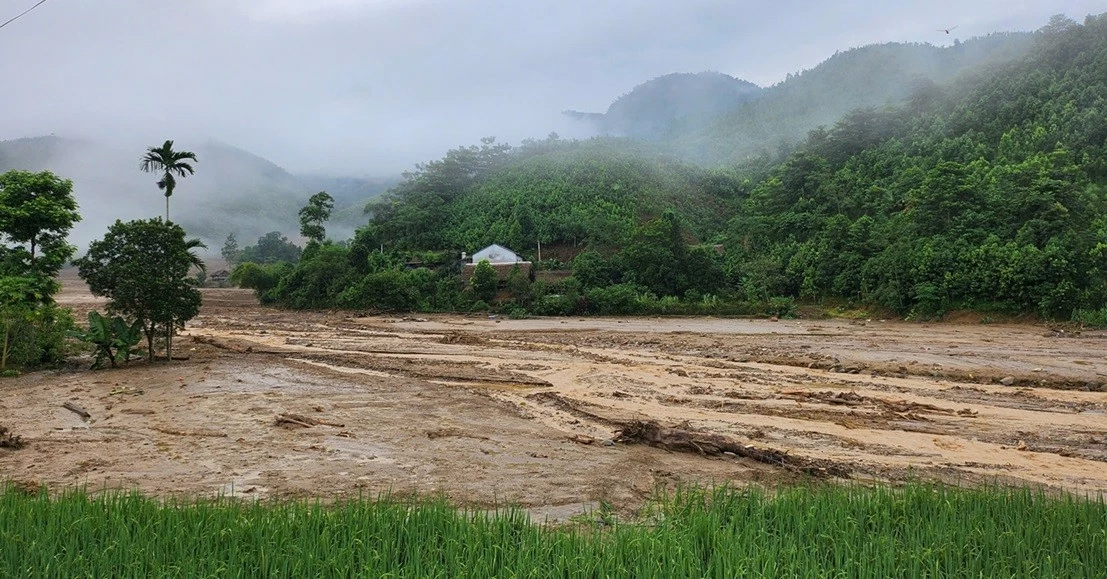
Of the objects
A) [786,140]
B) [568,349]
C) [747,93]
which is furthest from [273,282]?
[747,93]

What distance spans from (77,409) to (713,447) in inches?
427

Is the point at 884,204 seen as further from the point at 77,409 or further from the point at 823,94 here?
the point at 823,94

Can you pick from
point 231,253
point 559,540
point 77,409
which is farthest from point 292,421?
point 231,253

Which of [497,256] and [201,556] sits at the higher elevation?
[497,256]

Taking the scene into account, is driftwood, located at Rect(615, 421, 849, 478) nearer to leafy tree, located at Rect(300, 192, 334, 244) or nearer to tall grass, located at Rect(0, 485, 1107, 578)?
tall grass, located at Rect(0, 485, 1107, 578)

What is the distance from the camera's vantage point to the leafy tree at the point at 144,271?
15.6 metres

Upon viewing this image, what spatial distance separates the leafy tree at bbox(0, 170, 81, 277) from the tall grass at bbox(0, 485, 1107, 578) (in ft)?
48.2

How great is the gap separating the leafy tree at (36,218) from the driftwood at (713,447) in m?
16.7

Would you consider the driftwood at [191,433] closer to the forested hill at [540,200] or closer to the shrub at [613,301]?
the shrub at [613,301]

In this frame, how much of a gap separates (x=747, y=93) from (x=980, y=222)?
12675cm

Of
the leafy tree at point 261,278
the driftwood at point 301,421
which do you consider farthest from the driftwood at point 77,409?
A: the leafy tree at point 261,278

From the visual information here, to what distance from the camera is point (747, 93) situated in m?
145

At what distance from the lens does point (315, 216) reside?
52312 mm

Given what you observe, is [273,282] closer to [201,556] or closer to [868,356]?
[868,356]
